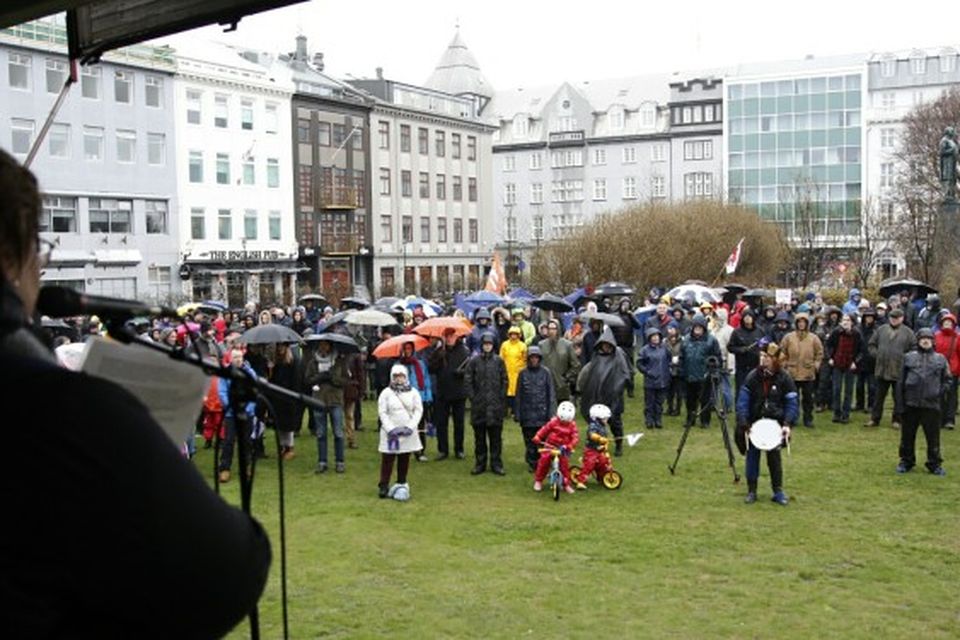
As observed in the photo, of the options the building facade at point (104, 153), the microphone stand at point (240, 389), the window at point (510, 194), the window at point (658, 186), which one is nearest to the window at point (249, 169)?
the building facade at point (104, 153)

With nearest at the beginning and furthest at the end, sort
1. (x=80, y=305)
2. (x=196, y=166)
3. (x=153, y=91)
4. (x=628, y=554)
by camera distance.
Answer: (x=80, y=305) → (x=628, y=554) → (x=153, y=91) → (x=196, y=166)

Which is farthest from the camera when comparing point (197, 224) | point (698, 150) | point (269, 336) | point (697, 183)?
point (697, 183)

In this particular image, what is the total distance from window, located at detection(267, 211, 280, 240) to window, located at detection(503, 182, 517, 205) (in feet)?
114

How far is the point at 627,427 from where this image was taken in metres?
17.8

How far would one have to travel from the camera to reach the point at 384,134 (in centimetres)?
6397

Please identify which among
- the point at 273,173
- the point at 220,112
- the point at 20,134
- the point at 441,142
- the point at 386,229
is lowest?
the point at 386,229

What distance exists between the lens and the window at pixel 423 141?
221ft

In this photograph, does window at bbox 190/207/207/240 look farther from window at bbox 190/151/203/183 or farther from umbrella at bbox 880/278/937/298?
umbrella at bbox 880/278/937/298

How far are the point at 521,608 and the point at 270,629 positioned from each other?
6.60ft

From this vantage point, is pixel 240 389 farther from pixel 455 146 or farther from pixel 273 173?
pixel 455 146

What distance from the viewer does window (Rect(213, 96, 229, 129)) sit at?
50.8m

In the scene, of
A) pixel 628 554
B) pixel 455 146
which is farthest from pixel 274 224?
pixel 628 554

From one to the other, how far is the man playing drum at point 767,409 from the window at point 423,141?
5688cm

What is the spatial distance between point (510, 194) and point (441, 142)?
59.4 ft
